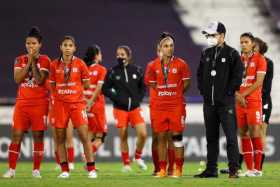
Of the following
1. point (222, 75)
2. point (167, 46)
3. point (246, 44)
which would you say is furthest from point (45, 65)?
point (246, 44)

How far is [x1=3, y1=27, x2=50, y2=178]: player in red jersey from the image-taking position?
43.9 feet

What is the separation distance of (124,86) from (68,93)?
416cm

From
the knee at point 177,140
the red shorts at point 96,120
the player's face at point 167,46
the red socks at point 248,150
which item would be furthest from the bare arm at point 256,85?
the red shorts at point 96,120

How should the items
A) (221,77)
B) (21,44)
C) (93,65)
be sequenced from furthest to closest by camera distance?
(21,44), (93,65), (221,77)

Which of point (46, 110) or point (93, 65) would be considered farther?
point (93, 65)

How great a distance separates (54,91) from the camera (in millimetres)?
13305

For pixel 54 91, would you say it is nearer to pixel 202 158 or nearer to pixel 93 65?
pixel 93 65

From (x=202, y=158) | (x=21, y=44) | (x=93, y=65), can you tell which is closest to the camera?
(x=93, y=65)

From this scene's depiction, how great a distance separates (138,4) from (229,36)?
8.30ft

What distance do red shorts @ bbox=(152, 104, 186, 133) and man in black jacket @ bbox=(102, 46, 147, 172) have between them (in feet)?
11.3

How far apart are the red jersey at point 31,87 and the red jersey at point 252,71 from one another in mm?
3002

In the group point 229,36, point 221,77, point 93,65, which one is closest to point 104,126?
Result: point 93,65

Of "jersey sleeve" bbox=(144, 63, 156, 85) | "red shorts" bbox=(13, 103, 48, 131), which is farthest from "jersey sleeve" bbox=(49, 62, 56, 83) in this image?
"jersey sleeve" bbox=(144, 63, 156, 85)

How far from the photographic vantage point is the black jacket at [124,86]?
17.2 m
